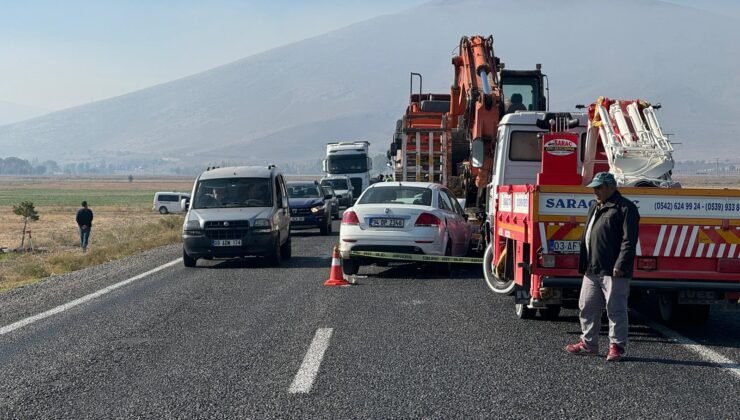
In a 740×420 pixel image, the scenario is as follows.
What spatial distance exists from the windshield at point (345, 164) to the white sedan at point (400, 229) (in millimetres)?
34300

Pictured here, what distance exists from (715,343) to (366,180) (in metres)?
41.0

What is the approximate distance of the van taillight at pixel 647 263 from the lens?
949 cm

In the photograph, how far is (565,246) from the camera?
948 cm

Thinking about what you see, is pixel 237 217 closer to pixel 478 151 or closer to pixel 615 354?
pixel 478 151

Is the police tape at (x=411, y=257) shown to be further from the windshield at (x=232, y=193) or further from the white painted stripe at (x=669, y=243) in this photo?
the white painted stripe at (x=669, y=243)

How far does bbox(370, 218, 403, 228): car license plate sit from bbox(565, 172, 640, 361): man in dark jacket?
6853 millimetres

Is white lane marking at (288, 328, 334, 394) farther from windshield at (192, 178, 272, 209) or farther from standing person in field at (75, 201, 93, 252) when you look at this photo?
standing person in field at (75, 201, 93, 252)

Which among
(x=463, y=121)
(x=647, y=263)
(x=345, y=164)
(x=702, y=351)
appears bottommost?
(x=702, y=351)

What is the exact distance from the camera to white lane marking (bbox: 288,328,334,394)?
7.34 metres

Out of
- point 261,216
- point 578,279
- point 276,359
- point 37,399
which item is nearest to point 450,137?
point 261,216

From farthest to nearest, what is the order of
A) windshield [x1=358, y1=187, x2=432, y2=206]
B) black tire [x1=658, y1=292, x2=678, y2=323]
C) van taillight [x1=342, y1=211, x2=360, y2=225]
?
windshield [x1=358, y1=187, x2=432, y2=206] → van taillight [x1=342, y1=211, x2=360, y2=225] → black tire [x1=658, y1=292, x2=678, y2=323]

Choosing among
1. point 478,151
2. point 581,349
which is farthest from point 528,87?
point 581,349

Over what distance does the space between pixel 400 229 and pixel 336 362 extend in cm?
712

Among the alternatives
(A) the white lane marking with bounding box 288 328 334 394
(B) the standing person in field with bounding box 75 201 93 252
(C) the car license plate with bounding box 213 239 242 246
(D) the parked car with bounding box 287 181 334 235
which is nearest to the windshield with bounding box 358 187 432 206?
(C) the car license plate with bounding box 213 239 242 246
